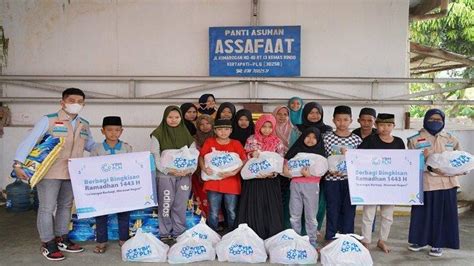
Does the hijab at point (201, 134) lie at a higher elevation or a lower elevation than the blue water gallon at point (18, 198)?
higher

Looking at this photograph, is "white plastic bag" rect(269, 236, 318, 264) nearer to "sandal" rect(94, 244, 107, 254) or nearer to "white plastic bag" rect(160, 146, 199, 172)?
"white plastic bag" rect(160, 146, 199, 172)

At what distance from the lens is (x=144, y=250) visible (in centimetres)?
349

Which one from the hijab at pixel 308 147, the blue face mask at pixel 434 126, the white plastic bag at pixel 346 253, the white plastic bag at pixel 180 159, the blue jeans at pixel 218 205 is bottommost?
the white plastic bag at pixel 346 253

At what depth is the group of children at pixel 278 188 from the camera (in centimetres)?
376

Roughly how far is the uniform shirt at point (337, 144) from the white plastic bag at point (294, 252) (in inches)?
29.3

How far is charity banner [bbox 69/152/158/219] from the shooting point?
367 centimetres

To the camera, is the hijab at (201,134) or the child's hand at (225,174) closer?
the child's hand at (225,174)

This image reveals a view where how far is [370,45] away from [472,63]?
362cm

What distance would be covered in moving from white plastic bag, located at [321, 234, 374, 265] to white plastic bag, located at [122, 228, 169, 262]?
141cm

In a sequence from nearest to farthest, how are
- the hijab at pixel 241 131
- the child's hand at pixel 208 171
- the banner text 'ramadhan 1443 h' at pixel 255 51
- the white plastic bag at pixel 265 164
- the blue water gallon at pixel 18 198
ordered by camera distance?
1. the white plastic bag at pixel 265 164
2. the child's hand at pixel 208 171
3. the hijab at pixel 241 131
4. the blue water gallon at pixel 18 198
5. the banner text 'ramadhan 1443 h' at pixel 255 51

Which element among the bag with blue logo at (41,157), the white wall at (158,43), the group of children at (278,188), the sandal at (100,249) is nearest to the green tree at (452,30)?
the white wall at (158,43)

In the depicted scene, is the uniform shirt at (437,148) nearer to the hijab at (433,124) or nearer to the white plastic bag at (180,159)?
the hijab at (433,124)

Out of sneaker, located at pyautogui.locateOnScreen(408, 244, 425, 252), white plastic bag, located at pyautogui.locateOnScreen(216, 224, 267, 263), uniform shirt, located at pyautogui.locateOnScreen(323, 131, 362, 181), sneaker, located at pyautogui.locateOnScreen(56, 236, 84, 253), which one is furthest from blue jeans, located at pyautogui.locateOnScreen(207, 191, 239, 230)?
sneaker, located at pyautogui.locateOnScreen(408, 244, 425, 252)

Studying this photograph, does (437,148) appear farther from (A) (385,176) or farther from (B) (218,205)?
(B) (218,205)
